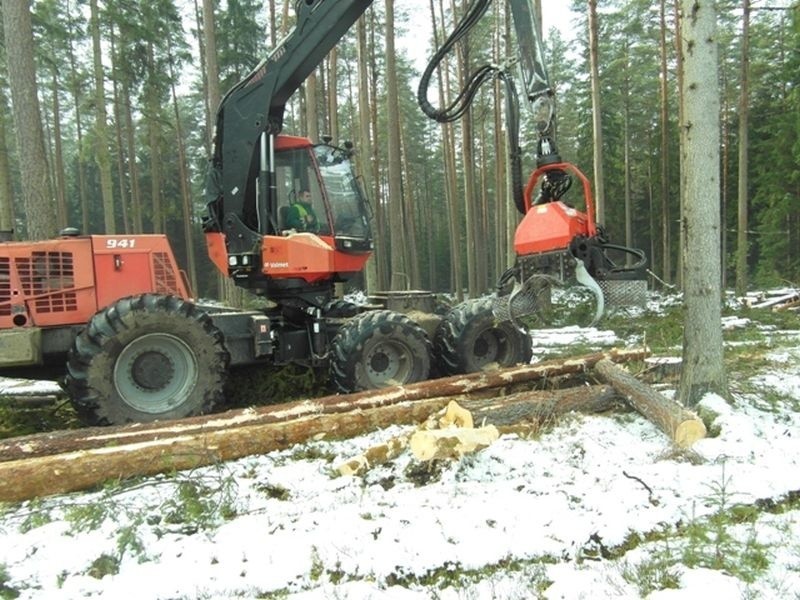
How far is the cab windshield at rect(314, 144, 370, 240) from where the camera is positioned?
7.00m

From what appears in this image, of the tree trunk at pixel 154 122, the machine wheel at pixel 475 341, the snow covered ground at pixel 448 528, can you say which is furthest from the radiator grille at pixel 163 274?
the tree trunk at pixel 154 122

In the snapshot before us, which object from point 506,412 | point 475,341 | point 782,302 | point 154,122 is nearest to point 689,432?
point 506,412

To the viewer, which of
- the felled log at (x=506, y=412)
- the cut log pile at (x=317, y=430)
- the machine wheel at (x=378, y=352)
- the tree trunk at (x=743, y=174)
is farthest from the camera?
the tree trunk at (x=743, y=174)

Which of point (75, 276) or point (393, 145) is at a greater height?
point (393, 145)

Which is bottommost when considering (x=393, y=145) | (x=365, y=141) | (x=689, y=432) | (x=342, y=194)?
(x=689, y=432)

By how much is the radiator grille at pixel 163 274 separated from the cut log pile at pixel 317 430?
1.79 metres

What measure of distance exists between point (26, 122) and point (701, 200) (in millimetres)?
9172

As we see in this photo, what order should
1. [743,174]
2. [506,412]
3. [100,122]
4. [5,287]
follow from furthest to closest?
[743,174] → [100,122] → [5,287] → [506,412]

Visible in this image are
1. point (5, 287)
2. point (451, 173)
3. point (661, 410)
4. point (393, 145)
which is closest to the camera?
point (661, 410)

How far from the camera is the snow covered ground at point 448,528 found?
2914 mm

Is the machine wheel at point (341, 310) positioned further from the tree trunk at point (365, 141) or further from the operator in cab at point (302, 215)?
the tree trunk at point (365, 141)

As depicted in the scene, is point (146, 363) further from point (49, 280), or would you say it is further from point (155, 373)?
point (49, 280)

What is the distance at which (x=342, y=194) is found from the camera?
280 inches

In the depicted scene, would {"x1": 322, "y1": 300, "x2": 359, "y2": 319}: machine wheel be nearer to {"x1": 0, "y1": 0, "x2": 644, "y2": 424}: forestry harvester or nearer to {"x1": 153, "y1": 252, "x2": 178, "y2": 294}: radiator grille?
{"x1": 0, "y1": 0, "x2": 644, "y2": 424}: forestry harvester
